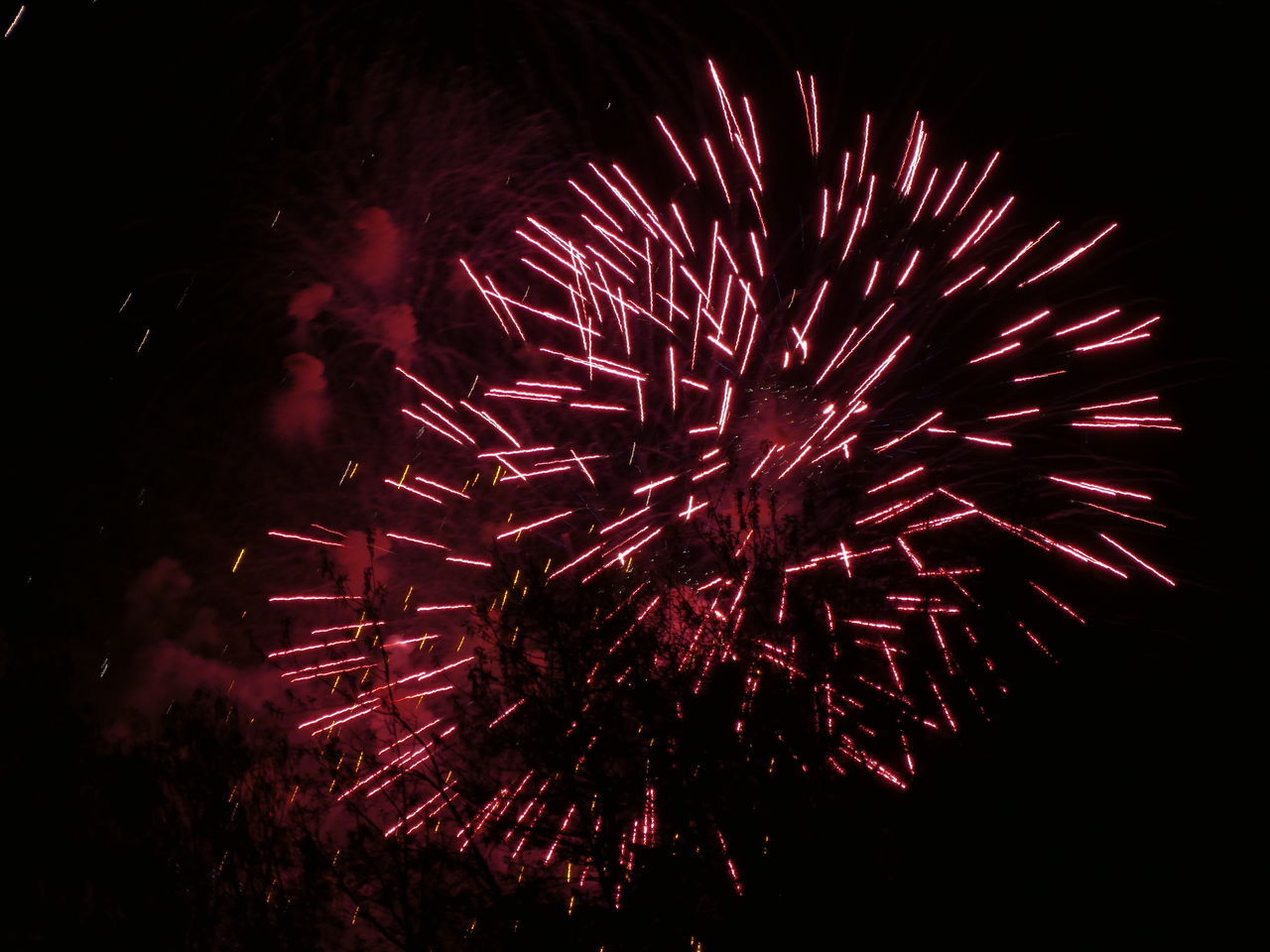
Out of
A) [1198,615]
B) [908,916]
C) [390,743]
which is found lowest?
[390,743]

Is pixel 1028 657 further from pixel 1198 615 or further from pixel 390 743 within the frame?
pixel 390 743

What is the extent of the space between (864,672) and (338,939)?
7808 millimetres

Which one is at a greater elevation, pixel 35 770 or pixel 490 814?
pixel 490 814

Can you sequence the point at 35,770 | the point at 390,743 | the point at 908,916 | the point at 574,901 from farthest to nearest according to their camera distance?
1. the point at 35,770
2. the point at 390,743
3. the point at 574,901
4. the point at 908,916

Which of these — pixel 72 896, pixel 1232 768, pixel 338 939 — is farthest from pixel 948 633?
pixel 72 896

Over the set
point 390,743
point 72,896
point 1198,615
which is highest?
point 1198,615

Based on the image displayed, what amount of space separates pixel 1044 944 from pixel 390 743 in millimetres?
6978

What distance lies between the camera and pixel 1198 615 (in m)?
14.1

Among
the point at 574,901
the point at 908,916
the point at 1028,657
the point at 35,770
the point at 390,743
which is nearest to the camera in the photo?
the point at 908,916

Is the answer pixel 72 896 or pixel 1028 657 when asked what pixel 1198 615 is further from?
pixel 72 896

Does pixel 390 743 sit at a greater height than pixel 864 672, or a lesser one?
lesser

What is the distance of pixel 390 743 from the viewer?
11.5 metres

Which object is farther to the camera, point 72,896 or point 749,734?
point 72,896

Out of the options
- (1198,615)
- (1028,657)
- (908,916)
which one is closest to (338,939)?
(908,916)
